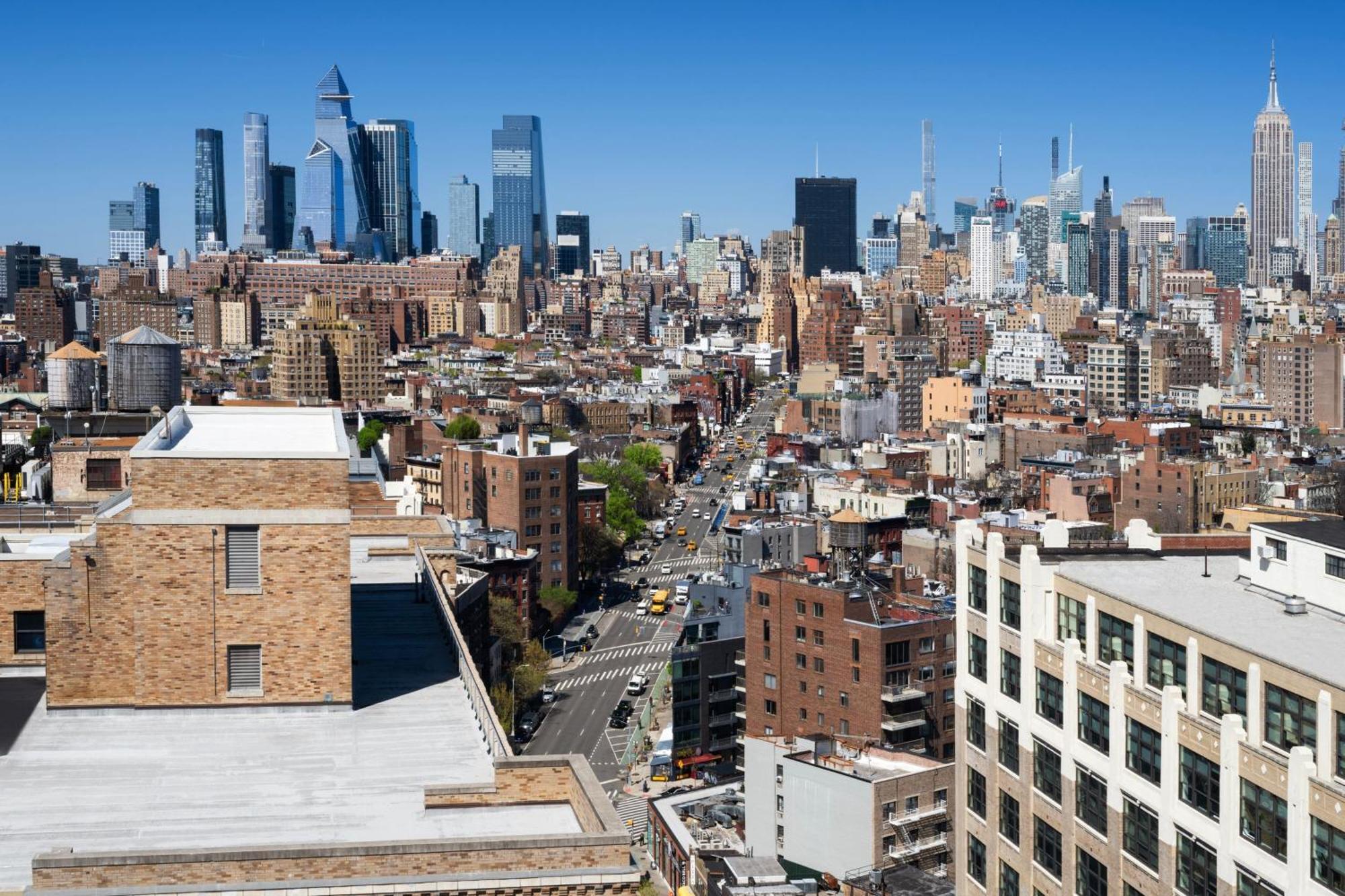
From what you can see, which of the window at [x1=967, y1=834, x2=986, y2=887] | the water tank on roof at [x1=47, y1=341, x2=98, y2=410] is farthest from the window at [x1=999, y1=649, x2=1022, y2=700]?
the water tank on roof at [x1=47, y1=341, x2=98, y2=410]

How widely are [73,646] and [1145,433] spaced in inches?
4424

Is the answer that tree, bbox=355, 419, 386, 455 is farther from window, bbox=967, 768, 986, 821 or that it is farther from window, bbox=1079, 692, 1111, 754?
window, bbox=1079, 692, 1111, 754

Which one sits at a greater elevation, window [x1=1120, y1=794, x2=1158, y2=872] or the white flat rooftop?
the white flat rooftop

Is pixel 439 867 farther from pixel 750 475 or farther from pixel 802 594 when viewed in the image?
pixel 750 475

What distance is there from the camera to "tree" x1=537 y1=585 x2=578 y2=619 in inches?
3219

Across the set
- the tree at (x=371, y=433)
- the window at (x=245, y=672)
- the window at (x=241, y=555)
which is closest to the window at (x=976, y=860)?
the window at (x=245, y=672)

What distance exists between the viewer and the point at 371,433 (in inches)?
4678

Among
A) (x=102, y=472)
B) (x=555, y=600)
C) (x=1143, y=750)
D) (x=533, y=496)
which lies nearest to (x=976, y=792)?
(x=1143, y=750)

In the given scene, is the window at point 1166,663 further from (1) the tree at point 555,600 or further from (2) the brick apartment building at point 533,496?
(2) the brick apartment building at point 533,496

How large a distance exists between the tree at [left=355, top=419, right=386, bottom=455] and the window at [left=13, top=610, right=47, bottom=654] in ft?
246

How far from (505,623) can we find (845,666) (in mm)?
22293

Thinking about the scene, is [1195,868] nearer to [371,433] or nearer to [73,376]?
[73,376]

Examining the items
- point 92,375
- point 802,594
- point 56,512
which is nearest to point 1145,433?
point 92,375

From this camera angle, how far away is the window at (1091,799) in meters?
19.6
